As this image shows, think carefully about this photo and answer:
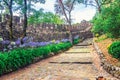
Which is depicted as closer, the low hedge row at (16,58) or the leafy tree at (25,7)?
the low hedge row at (16,58)

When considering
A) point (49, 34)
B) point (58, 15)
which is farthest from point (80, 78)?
point (58, 15)

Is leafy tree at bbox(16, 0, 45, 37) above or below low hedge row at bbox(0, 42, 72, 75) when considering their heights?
above

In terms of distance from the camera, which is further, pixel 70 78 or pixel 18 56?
pixel 18 56

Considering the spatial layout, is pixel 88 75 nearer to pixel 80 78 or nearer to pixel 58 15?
pixel 80 78

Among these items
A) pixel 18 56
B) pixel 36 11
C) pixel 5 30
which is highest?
pixel 36 11

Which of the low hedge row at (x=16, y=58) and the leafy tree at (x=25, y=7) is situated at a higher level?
the leafy tree at (x=25, y=7)

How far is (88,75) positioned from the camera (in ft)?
32.3

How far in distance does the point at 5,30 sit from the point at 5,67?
6670 millimetres

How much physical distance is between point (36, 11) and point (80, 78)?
9974 mm

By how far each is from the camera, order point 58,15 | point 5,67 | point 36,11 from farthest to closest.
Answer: point 58,15 → point 36,11 → point 5,67

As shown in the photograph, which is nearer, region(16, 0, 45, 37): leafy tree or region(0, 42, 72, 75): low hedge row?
region(0, 42, 72, 75): low hedge row

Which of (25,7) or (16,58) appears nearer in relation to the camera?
(16,58)

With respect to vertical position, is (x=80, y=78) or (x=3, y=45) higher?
(x=3, y=45)

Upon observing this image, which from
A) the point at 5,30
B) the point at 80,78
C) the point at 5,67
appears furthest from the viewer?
the point at 5,30
